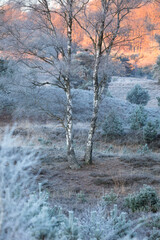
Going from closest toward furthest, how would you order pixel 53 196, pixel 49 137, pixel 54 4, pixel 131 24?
pixel 53 196
pixel 54 4
pixel 131 24
pixel 49 137

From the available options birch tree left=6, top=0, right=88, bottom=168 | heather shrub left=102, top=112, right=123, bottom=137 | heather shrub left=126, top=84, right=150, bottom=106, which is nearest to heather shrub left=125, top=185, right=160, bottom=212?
birch tree left=6, top=0, right=88, bottom=168

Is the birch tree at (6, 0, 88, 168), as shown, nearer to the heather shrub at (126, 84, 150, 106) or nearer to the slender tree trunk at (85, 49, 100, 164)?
the slender tree trunk at (85, 49, 100, 164)

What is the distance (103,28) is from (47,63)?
2.28m

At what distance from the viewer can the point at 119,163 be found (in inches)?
392

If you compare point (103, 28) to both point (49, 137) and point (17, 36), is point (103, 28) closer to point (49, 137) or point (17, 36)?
point (17, 36)

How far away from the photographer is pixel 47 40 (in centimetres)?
Result: 888

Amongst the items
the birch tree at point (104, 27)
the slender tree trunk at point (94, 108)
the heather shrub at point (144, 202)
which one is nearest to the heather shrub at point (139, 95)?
the birch tree at point (104, 27)

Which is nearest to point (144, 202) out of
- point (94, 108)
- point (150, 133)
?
point (94, 108)

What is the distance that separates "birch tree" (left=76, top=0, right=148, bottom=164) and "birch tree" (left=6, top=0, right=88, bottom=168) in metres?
0.56

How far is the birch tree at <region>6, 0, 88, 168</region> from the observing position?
865 centimetres

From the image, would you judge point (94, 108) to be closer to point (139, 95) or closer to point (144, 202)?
point (144, 202)

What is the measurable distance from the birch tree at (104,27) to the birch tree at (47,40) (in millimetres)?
557

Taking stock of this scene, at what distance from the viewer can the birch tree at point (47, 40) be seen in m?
8.65

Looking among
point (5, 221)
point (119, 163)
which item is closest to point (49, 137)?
point (119, 163)
